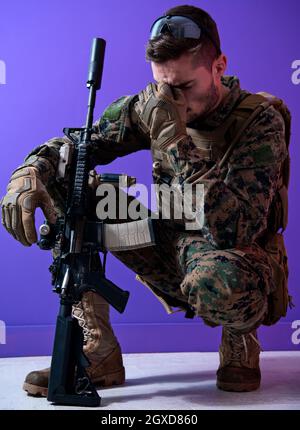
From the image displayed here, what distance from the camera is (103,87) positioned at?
203 centimetres

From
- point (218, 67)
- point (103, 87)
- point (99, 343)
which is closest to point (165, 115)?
point (218, 67)

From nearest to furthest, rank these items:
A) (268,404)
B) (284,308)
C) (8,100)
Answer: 1. (268,404)
2. (284,308)
3. (8,100)

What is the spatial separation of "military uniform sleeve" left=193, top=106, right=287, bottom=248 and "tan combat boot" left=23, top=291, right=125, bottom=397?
30cm

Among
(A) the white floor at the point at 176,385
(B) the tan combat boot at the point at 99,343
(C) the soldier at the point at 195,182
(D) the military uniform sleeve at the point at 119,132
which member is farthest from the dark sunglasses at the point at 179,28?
(A) the white floor at the point at 176,385

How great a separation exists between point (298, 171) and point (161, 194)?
27.4 inches

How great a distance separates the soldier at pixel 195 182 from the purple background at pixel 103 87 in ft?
1.71

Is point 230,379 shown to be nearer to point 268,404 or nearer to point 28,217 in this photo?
point 268,404

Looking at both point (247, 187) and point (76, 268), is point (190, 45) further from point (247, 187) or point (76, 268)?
point (76, 268)

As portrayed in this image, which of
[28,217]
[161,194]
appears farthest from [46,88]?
[28,217]

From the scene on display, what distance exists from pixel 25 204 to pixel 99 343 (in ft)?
1.15

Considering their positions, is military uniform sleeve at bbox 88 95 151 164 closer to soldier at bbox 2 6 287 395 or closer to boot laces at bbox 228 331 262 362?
soldier at bbox 2 6 287 395

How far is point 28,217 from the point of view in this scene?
Result: 1.28 metres

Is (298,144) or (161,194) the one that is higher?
(298,144)

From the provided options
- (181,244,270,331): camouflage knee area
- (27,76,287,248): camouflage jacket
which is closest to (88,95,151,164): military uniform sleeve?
(27,76,287,248): camouflage jacket
